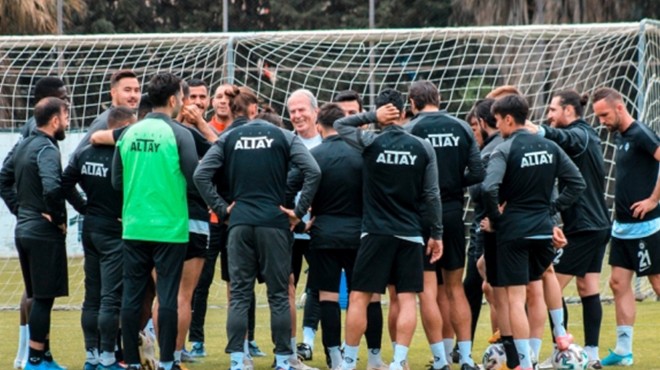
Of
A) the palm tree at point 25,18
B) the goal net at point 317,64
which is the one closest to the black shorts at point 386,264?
the goal net at point 317,64

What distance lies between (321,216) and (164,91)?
4.81ft

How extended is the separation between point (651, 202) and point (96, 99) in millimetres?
11829

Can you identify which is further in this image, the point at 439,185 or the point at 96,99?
the point at 96,99

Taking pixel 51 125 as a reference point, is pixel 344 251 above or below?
below

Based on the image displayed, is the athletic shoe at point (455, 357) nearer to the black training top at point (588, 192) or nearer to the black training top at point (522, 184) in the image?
the black training top at point (588, 192)

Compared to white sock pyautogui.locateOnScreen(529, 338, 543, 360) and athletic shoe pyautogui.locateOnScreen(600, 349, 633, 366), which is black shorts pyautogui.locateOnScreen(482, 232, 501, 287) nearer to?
white sock pyautogui.locateOnScreen(529, 338, 543, 360)

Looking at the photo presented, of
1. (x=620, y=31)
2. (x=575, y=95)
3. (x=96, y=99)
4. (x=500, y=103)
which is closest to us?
(x=500, y=103)

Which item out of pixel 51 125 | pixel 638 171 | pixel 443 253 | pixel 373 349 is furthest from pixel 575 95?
pixel 51 125

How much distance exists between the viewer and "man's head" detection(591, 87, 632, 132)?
10555 mm

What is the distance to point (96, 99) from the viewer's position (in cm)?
2070

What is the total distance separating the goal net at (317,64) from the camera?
15039 millimetres

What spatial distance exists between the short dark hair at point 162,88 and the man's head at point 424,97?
69.5 inches

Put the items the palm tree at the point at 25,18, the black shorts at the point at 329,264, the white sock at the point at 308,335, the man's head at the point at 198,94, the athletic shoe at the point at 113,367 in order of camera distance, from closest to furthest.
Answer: the athletic shoe at the point at 113,367 < the black shorts at the point at 329,264 < the white sock at the point at 308,335 < the man's head at the point at 198,94 < the palm tree at the point at 25,18

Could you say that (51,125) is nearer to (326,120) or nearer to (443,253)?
(326,120)
